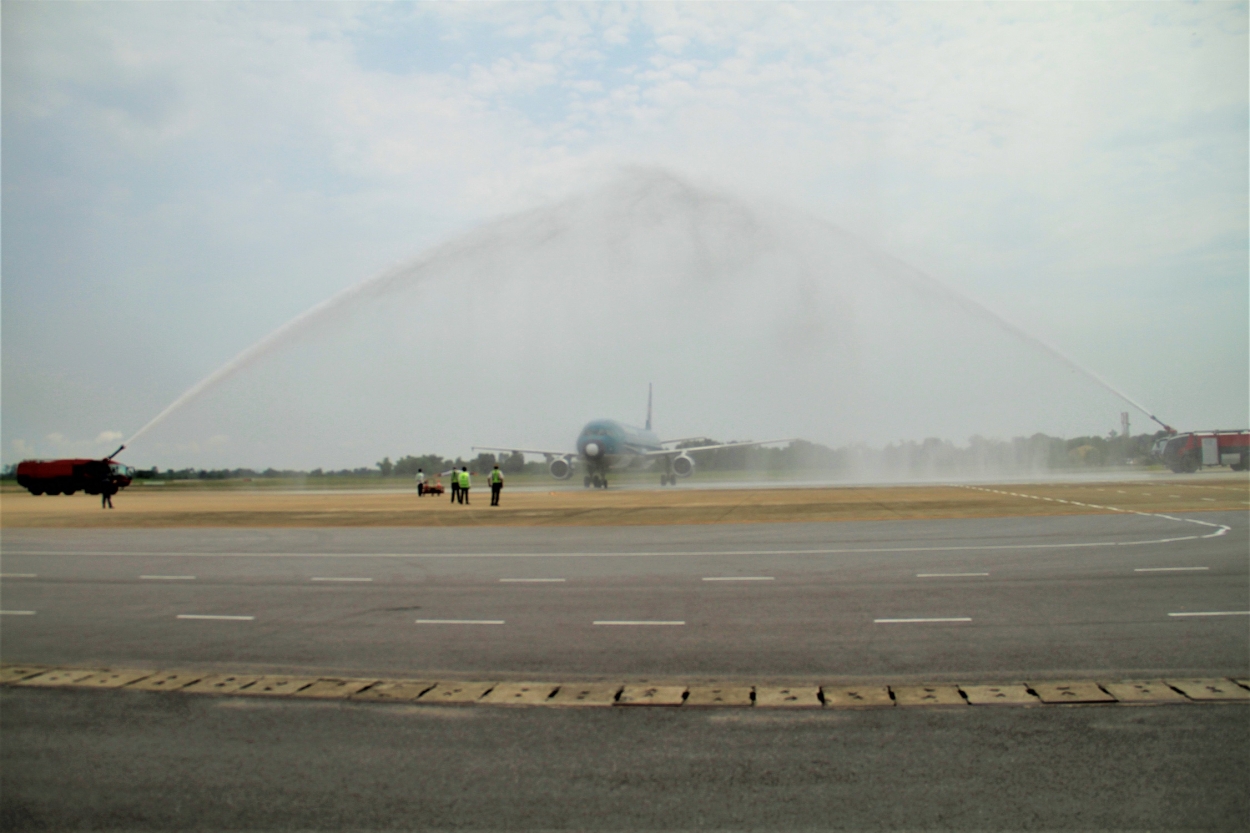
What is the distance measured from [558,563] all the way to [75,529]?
2086 centimetres

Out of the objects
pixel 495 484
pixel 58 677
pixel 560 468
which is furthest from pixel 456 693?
pixel 560 468

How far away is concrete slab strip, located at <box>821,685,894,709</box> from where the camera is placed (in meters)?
7.64

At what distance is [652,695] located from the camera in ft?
26.5

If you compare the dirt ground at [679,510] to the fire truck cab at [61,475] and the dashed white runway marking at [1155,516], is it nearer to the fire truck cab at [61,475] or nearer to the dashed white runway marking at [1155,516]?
the dashed white runway marking at [1155,516]

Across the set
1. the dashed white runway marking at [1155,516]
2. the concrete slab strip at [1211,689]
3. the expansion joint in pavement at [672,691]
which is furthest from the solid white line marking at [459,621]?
the dashed white runway marking at [1155,516]

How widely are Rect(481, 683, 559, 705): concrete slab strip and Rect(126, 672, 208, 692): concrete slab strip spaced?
10.7ft

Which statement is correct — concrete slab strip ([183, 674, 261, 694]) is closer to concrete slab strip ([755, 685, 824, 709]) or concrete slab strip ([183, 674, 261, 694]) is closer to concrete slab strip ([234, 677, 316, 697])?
concrete slab strip ([234, 677, 316, 697])

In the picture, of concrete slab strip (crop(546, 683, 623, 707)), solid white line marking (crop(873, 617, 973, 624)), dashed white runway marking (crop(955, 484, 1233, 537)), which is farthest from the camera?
dashed white runway marking (crop(955, 484, 1233, 537))

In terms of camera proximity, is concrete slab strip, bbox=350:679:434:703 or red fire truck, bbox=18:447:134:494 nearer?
concrete slab strip, bbox=350:679:434:703

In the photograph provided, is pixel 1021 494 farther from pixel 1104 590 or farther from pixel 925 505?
pixel 1104 590

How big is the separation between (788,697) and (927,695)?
1309mm

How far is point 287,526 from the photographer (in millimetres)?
29438

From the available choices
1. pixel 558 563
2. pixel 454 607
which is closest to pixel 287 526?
pixel 558 563

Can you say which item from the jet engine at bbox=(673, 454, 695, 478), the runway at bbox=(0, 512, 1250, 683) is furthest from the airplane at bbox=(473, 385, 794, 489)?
the runway at bbox=(0, 512, 1250, 683)
